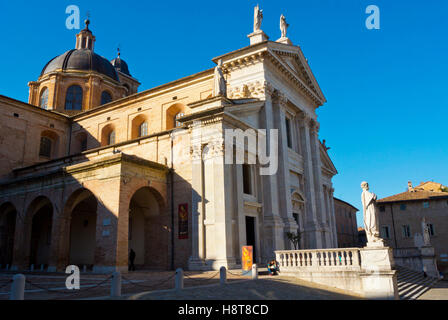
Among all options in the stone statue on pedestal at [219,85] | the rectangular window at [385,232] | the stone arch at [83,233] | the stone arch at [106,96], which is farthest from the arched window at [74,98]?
the rectangular window at [385,232]

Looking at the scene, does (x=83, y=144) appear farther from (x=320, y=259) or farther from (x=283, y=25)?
(x=320, y=259)

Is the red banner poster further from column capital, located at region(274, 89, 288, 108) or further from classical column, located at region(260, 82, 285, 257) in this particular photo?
column capital, located at region(274, 89, 288, 108)

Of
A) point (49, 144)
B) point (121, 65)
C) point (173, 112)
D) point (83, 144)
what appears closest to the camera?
point (173, 112)

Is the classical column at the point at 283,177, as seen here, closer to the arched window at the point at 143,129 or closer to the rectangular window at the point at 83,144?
the arched window at the point at 143,129

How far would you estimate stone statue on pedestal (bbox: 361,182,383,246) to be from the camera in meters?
12.2

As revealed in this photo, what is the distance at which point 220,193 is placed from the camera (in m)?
16.8

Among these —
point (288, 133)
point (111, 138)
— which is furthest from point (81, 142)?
point (288, 133)

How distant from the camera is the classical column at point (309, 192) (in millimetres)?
24492

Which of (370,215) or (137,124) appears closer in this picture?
(370,215)

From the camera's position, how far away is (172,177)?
19.2m

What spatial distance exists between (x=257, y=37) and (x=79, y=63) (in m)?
20.4

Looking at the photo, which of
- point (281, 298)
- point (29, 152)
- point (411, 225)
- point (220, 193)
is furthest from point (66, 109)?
point (411, 225)

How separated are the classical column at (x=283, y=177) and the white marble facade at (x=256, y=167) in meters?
0.06
